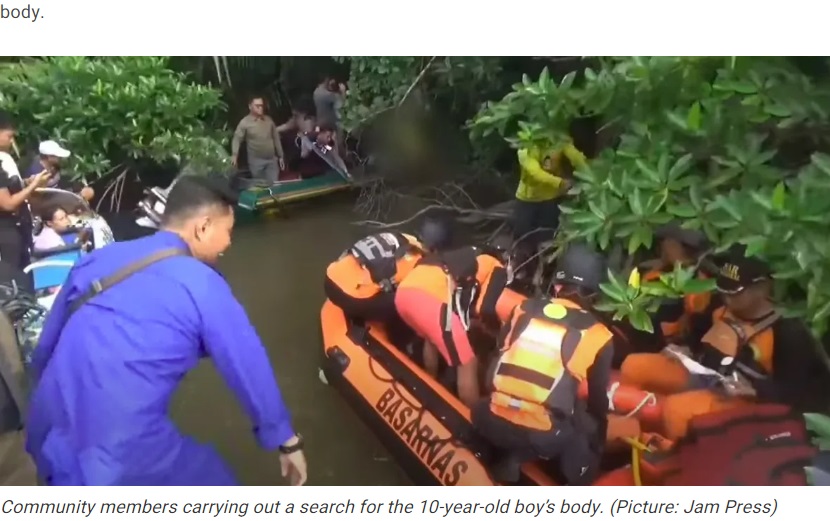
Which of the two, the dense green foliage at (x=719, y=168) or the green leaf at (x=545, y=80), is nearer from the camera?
the dense green foliage at (x=719, y=168)

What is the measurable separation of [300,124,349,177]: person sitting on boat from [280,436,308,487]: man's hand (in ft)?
1.13

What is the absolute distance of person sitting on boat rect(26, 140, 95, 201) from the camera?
2.99 ft

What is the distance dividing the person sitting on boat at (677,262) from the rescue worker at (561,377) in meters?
0.06

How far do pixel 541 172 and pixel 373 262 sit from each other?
25 cm

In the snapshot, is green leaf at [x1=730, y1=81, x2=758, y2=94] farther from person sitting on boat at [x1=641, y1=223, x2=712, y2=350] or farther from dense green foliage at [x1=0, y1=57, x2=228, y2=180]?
dense green foliage at [x1=0, y1=57, x2=228, y2=180]

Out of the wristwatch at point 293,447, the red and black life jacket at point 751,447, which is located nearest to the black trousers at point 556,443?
the red and black life jacket at point 751,447

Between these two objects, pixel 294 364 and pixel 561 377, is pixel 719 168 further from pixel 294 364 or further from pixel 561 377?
pixel 294 364

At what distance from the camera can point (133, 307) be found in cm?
84

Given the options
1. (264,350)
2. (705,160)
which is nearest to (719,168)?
(705,160)

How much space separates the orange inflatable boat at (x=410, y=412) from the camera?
36.4 inches

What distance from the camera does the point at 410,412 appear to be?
0.98m

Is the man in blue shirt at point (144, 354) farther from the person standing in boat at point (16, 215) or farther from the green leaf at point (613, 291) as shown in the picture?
the green leaf at point (613, 291)
